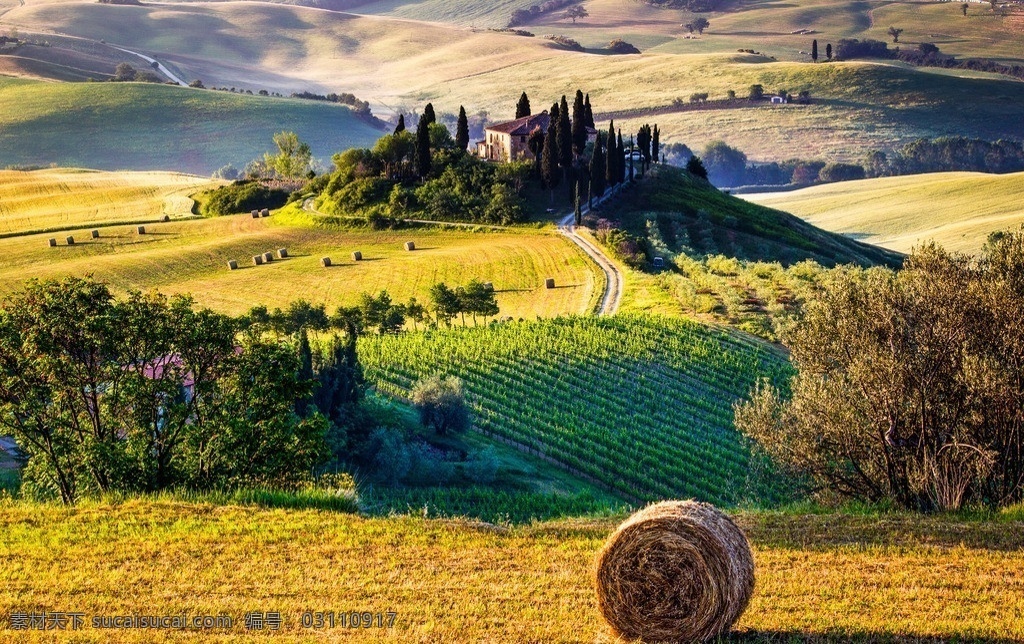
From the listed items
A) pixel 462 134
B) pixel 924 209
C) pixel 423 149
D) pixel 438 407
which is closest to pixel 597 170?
pixel 462 134

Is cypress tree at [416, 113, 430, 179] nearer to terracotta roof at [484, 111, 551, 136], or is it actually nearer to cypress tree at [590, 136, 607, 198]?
terracotta roof at [484, 111, 551, 136]

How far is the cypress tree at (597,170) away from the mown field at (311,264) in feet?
31.1

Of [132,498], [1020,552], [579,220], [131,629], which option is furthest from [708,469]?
[579,220]

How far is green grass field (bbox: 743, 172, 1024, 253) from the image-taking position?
139 meters

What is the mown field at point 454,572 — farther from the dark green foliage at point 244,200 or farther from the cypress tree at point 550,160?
the dark green foliage at point 244,200

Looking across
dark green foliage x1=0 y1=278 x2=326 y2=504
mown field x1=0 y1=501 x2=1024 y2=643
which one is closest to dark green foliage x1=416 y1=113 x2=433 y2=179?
dark green foliage x1=0 y1=278 x2=326 y2=504

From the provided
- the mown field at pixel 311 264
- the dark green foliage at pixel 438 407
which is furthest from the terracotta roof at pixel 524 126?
the dark green foliage at pixel 438 407

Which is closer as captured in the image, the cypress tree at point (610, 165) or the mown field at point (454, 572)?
the mown field at point (454, 572)

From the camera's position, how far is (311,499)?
25.4 meters

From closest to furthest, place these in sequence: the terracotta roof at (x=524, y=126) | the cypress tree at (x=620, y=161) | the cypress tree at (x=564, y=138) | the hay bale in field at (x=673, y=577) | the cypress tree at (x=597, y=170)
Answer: the hay bale in field at (x=673, y=577) < the cypress tree at (x=597, y=170) < the cypress tree at (x=564, y=138) < the cypress tree at (x=620, y=161) < the terracotta roof at (x=524, y=126)

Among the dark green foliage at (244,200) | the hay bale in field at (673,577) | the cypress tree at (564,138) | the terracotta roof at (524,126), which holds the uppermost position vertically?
the terracotta roof at (524,126)

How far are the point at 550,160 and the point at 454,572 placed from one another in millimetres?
82634

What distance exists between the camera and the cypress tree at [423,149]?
105500 mm

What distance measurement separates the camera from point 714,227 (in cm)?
10112
